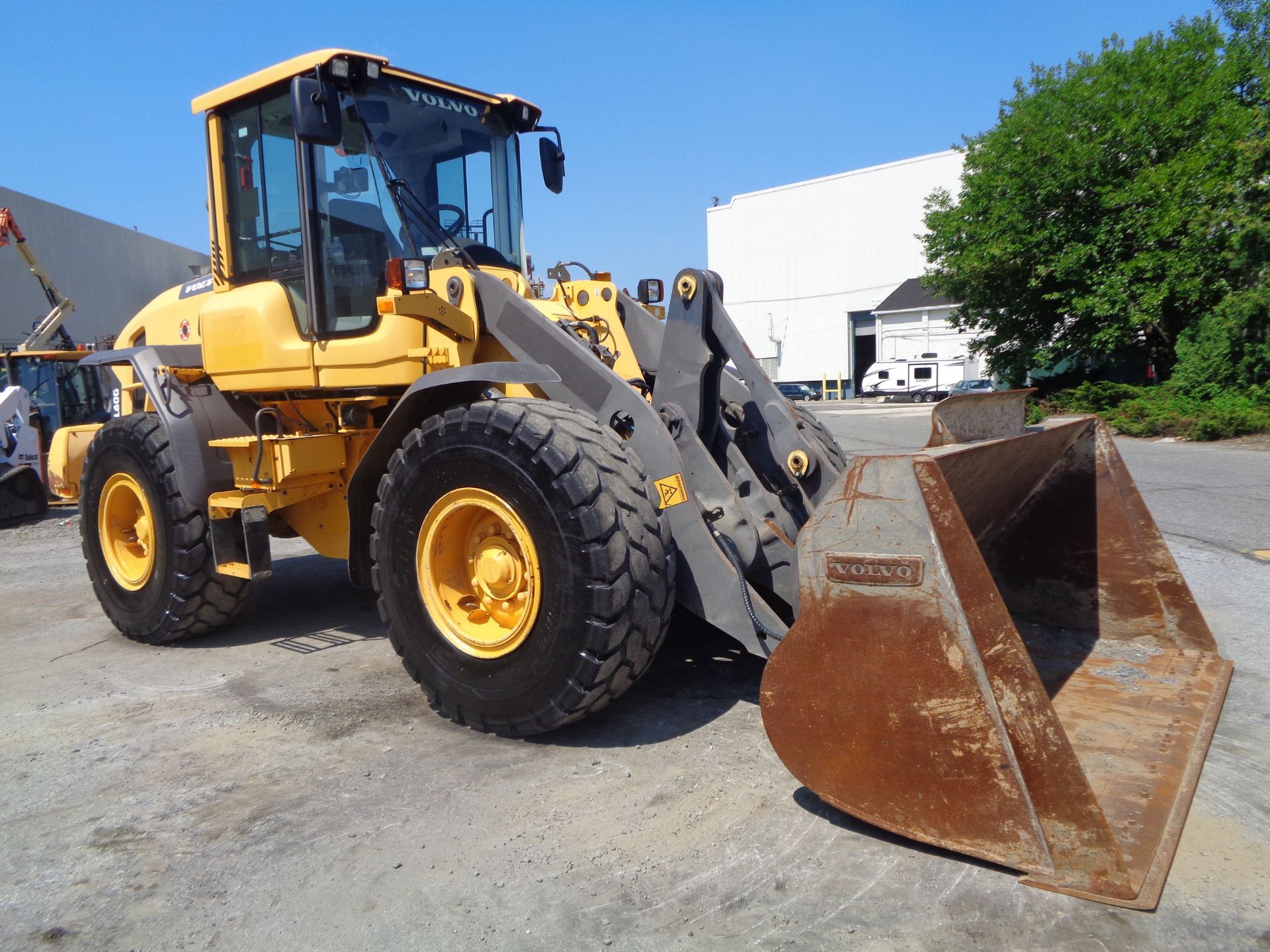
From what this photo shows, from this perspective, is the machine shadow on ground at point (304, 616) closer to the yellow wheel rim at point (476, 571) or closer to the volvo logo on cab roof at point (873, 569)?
the yellow wheel rim at point (476, 571)

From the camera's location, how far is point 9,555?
897 centimetres

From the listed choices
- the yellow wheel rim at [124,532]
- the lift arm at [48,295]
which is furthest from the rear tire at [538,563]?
the lift arm at [48,295]

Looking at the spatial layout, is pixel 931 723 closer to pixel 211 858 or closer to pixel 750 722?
pixel 750 722

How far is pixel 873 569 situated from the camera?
8.89 ft

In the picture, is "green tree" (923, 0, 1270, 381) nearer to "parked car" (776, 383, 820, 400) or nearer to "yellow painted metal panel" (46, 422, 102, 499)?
"yellow painted metal panel" (46, 422, 102, 499)

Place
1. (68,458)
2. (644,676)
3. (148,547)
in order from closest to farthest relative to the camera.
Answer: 1. (644,676)
2. (148,547)
3. (68,458)

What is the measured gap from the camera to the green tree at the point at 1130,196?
1853 cm

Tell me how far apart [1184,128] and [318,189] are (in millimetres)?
20465

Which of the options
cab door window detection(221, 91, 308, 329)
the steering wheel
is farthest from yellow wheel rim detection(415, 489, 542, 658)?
the steering wheel

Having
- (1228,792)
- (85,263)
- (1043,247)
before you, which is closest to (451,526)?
(1228,792)

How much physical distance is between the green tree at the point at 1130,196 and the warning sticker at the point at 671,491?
17680 millimetres

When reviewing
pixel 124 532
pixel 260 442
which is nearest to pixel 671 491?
pixel 260 442

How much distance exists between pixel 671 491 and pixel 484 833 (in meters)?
1.38

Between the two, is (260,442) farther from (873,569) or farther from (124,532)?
(873,569)
